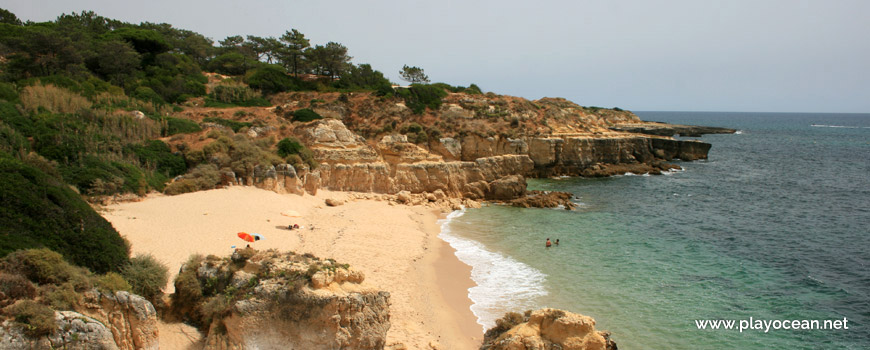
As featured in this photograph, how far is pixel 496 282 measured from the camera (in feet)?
48.1

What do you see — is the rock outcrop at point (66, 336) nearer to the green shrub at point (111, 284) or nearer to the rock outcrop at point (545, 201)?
the green shrub at point (111, 284)

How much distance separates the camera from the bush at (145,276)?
8219 millimetres

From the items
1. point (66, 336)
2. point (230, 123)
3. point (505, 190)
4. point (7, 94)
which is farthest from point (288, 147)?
point (66, 336)

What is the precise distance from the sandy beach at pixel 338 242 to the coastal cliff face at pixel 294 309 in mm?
1199

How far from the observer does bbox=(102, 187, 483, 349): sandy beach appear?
443 inches

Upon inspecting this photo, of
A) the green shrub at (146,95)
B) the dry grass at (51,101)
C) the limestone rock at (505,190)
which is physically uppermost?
the green shrub at (146,95)

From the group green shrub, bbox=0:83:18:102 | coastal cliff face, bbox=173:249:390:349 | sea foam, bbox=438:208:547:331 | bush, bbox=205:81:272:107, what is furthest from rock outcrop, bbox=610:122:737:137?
green shrub, bbox=0:83:18:102

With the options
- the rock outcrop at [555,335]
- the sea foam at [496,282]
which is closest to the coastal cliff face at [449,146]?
the sea foam at [496,282]

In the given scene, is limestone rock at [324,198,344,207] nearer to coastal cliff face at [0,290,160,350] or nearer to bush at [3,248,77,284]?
coastal cliff face at [0,290,160,350]

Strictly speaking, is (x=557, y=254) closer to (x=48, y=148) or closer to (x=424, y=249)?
(x=424, y=249)

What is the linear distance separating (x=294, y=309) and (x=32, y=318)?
3213mm

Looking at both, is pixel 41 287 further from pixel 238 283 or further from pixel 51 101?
pixel 51 101

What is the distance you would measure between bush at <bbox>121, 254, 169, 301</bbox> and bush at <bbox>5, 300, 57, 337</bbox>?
2456 mm

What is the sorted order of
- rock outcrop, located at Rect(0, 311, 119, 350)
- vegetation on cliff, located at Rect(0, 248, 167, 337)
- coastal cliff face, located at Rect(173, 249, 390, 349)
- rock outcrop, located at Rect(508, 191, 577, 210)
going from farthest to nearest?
1. rock outcrop, located at Rect(508, 191, 577, 210)
2. coastal cliff face, located at Rect(173, 249, 390, 349)
3. vegetation on cliff, located at Rect(0, 248, 167, 337)
4. rock outcrop, located at Rect(0, 311, 119, 350)
